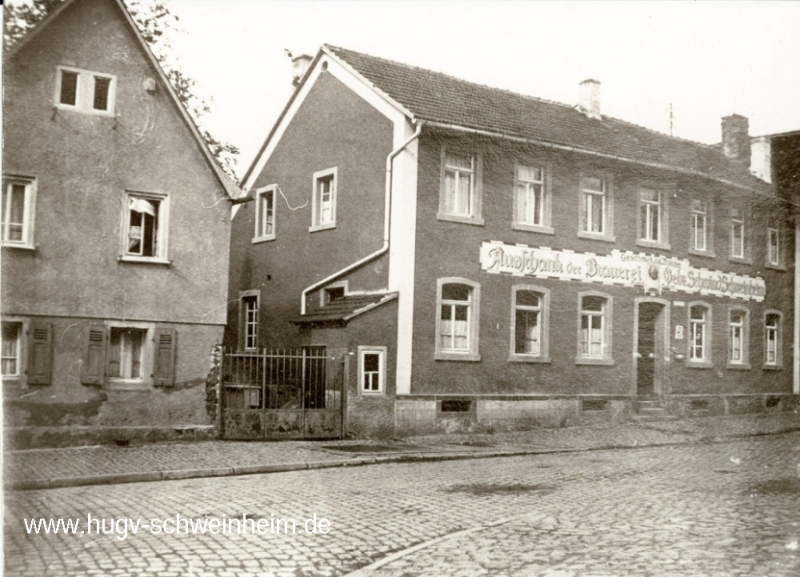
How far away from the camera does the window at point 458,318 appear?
1622 centimetres

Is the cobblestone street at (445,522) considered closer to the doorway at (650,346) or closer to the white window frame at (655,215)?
the doorway at (650,346)

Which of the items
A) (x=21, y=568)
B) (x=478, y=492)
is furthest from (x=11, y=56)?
(x=478, y=492)

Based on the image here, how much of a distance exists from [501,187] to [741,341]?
7587 mm

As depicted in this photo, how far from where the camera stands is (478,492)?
9352 mm

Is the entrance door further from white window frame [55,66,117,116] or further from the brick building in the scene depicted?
white window frame [55,66,117,116]

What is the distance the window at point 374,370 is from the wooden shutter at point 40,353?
22.4 ft

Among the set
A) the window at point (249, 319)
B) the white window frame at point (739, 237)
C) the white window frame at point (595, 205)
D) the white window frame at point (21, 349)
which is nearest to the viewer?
the white window frame at point (21, 349)

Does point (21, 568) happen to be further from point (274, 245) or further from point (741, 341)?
point (274, 245)

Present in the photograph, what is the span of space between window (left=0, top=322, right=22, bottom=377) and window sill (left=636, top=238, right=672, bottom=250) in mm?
9217

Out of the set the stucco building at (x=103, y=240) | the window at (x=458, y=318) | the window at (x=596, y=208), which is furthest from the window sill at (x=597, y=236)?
the stucco building at (x=103, y=240)

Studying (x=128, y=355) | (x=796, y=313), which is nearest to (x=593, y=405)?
(x=796, y=313)

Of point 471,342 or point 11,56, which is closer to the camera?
point 11,56

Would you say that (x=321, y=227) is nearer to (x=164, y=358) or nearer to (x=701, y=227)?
(x=164, y=358)

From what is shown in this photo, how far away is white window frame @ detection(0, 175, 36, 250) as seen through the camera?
21.6ft
